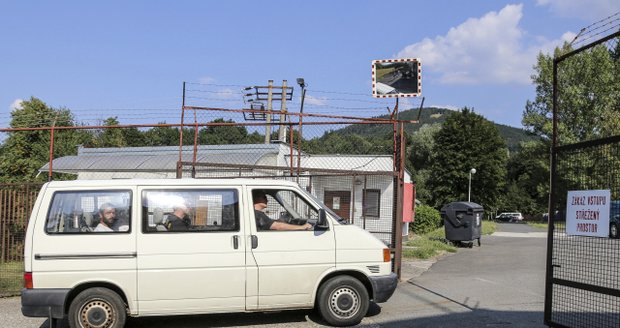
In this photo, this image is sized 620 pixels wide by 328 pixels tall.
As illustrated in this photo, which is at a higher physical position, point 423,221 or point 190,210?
point 190,210

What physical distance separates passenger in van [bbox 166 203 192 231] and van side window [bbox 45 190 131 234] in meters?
0.50

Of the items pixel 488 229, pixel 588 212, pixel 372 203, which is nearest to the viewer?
pixel 588 212

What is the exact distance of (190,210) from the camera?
673 centimetres

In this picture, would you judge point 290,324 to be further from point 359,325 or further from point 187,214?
point 187,214

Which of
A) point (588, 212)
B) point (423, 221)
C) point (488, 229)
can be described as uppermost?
point (588, 212)

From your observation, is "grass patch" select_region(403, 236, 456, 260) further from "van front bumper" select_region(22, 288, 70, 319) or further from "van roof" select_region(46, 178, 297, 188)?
"van front bumper" select_region(22, 288, 70, 319)

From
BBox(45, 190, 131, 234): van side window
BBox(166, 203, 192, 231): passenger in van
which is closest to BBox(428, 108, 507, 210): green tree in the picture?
BBox(166, 203, 192, 231): passenger in van

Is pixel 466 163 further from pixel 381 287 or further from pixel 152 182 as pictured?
pixel 152 182

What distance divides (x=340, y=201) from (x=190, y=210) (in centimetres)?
496

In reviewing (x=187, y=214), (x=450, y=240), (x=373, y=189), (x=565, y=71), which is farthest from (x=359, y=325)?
(x=565, y=71)

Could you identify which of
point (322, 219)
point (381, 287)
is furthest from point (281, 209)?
point (381, 287)

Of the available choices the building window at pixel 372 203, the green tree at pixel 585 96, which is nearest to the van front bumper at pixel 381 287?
the building window at pixel 372 203

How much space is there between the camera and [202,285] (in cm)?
654

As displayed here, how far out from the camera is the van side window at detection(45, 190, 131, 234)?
21.3ft
